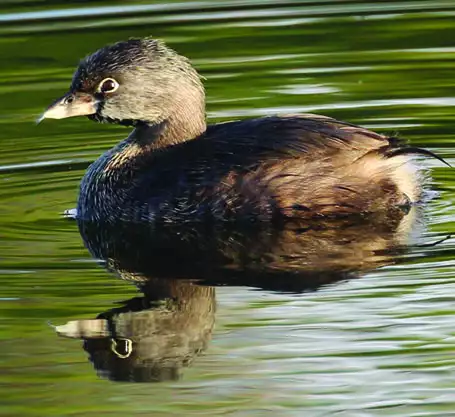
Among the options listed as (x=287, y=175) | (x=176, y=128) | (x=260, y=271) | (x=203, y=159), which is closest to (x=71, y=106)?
(x=176, y=128)

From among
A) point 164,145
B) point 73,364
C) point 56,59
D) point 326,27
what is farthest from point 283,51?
Result: point 73,364

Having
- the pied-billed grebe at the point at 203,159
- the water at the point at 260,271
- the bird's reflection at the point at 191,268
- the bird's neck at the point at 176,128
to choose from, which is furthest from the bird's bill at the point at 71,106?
the bird's reflection at the point at 191,268

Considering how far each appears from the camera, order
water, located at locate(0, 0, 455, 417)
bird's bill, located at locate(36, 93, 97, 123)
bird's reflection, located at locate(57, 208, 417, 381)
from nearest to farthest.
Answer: water, located at locate(0, 0, 455, 417) → bird's reflection, located at locate(57, 208, 417, 381) → bird's bill, located at locate(36, 93, 97, 123)

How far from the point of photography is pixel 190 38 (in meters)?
15.3

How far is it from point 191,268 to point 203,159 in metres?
1.26

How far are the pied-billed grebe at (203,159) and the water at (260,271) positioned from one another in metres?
0.40

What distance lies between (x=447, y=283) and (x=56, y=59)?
25.0 feet

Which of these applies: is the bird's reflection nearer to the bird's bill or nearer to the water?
the water

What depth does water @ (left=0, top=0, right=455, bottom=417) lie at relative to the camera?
22.0 ft

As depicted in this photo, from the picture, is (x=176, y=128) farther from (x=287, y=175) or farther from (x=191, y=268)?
(x=191, y=268)

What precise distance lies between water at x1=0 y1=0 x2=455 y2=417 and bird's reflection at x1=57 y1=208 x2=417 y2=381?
48mm

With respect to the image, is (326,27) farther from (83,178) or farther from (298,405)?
(298,405)

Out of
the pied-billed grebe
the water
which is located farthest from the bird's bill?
the water

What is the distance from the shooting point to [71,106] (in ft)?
33.8
